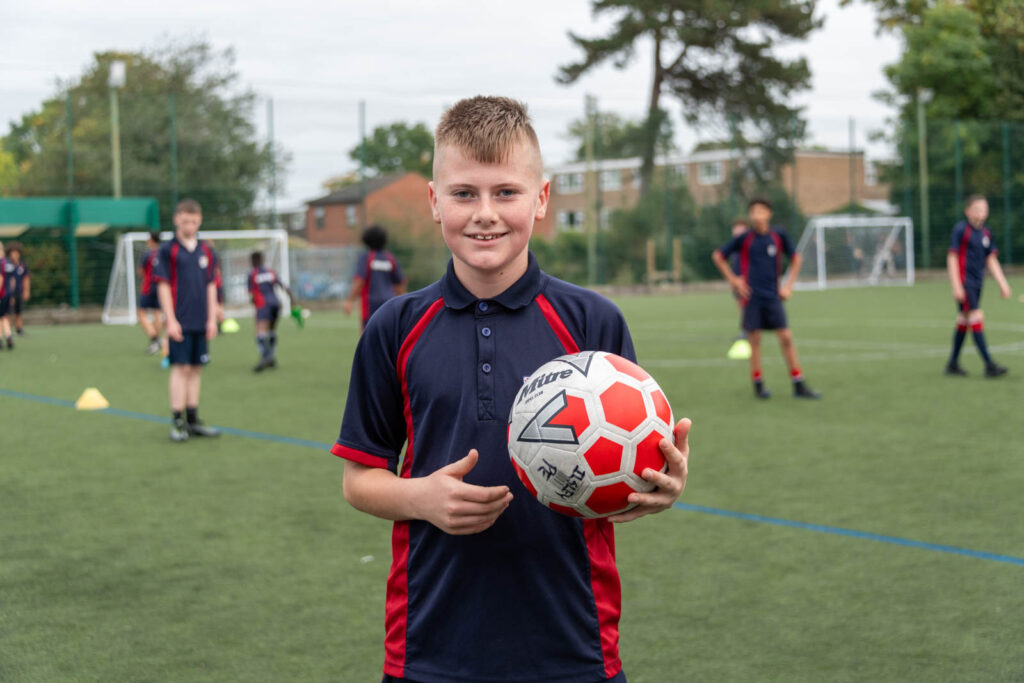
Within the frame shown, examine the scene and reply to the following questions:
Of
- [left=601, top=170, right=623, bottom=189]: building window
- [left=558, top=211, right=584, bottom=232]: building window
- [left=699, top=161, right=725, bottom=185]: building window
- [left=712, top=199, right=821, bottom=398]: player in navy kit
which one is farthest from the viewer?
[left=558, top=211, right=584, bottom=232]: building window

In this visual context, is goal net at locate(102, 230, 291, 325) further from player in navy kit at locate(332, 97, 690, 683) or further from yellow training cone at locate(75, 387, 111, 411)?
player in navy kit at locate(332, 97, 690, 683)

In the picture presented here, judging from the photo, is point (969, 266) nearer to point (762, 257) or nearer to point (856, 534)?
point (762, 257)

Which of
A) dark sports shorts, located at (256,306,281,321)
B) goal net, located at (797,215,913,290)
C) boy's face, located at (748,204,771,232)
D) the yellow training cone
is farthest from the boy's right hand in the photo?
goal net, located at (797,215,913,290)

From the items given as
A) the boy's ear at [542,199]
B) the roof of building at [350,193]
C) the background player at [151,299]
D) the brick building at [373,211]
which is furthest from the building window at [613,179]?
the boy's ear at [542,199]

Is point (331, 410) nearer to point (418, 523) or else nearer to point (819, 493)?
point (819, 493)

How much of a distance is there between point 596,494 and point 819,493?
482 centimetres

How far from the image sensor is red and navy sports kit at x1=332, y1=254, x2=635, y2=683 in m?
2.11

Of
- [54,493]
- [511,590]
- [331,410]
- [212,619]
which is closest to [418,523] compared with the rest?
[511,590]

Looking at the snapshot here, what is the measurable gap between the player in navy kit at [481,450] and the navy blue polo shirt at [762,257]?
8851 mm

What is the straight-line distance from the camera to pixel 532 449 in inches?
80.4

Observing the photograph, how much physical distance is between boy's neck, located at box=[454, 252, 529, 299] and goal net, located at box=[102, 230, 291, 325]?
966 inches

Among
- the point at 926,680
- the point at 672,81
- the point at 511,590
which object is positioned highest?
the point at 672,81

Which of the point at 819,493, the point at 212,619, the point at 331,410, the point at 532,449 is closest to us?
the point at 532,449

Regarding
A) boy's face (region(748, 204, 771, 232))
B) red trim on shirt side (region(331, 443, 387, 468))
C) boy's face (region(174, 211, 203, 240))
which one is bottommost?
red trim on shirt side (region(331, 443, 387, 468))
